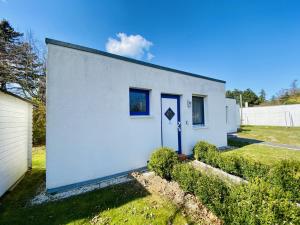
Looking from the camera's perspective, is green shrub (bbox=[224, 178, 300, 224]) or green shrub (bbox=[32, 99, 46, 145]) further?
green shrub (bbox=[32, 99, 46, 145])

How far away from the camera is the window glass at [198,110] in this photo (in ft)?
25.9

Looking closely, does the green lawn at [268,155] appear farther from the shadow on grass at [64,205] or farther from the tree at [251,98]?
the tree at [251,98]

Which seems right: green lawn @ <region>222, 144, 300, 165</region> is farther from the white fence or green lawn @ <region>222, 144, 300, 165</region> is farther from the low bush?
the white fence

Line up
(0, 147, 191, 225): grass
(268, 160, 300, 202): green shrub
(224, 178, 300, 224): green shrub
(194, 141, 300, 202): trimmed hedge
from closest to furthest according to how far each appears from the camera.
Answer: (224, 178, 300, 224): green shrub < (0, 147, 191, 225): grass < (268, 160, 300, 202): green shrub < (194, 141, 300, 202): trimmed hedge

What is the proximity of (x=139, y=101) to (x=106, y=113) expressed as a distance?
152 centimetres

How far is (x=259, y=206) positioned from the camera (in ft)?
6.84

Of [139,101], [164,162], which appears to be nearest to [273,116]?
[139,101]

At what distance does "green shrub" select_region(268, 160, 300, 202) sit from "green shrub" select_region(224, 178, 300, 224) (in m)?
1.62

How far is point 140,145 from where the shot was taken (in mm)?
5543

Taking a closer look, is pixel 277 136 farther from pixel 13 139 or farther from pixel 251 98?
pixel 251 98

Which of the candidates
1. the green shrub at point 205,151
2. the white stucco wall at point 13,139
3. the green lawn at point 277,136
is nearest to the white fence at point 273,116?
the green lawn at point 277,136

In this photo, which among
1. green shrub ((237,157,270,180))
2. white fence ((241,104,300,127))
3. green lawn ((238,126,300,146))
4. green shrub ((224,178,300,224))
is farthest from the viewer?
white fence ((241,104,300,127))

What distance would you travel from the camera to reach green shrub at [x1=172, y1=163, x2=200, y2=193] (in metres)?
3.41

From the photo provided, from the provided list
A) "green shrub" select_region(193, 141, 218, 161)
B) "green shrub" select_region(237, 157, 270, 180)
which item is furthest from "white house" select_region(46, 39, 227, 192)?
"green shrub" select_region(237, 157, 270, 180)
